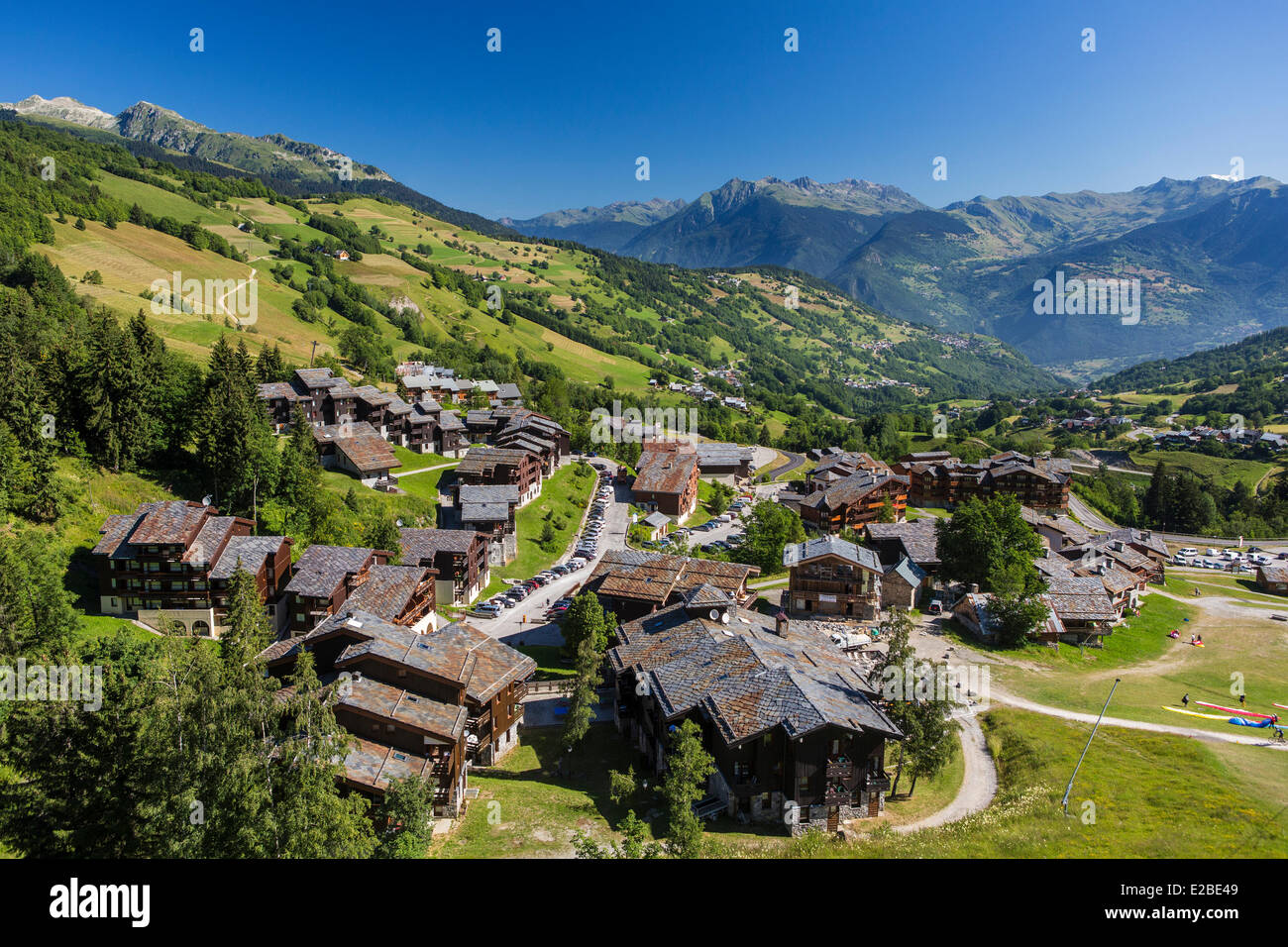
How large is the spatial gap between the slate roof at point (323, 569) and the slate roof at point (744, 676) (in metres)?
25.2

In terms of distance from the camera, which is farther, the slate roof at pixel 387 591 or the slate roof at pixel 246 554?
the slate roof at pixel 387 591

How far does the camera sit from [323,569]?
64.4 meters

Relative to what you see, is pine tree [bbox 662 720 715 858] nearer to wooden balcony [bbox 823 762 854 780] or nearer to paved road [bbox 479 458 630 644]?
wooden balcony [bbox 823 762 854 780]

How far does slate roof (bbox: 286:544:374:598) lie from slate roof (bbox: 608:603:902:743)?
2517cm

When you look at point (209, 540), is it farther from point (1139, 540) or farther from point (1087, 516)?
point (1087, 516)

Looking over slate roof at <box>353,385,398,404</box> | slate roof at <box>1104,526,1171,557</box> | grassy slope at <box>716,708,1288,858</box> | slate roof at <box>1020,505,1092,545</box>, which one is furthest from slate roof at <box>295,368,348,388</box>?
slate roof at <box>1104,526,1171,557</box>

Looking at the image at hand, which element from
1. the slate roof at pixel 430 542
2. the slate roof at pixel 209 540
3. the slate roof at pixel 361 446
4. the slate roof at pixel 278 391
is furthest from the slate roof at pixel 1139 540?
the slate roof at pixel 278 391

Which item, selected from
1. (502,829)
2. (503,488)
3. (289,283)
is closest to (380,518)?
(503,488)

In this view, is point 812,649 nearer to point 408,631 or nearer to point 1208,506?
point 408,631

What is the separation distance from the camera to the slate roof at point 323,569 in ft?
204

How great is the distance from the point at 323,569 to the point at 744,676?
128 ft

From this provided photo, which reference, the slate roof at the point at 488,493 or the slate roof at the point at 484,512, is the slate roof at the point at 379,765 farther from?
the slate roof at the point at 488,493

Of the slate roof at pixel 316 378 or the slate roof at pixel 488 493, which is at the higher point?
the slate roof at pixel 316 378

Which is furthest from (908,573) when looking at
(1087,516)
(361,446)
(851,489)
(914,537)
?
(1087,516)
